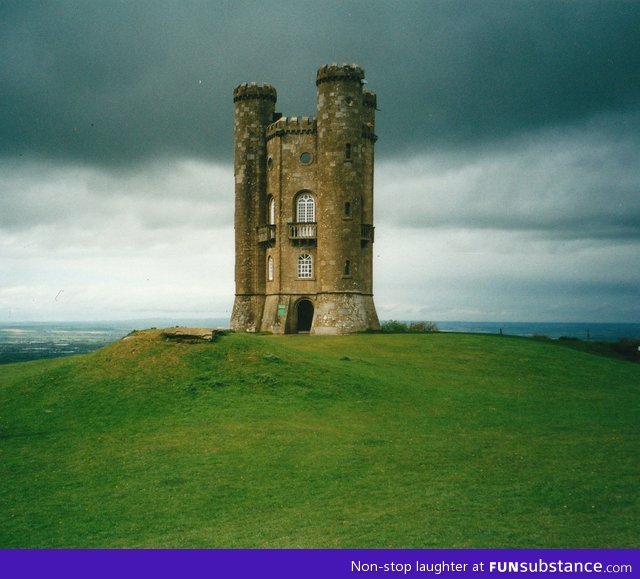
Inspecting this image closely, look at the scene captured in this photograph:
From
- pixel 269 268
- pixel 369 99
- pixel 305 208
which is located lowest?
pixel 269 268

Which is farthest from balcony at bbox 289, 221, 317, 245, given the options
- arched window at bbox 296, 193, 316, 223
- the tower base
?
the tower base

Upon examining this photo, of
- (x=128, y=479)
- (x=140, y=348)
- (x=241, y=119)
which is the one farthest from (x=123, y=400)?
(x=241, y=119)

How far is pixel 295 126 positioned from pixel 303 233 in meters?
9.37

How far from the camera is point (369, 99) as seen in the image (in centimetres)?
6294

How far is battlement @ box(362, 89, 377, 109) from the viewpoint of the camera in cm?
6278

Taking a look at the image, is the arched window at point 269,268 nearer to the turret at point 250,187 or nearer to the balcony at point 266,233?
the turret at point 250,187

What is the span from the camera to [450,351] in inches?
1704

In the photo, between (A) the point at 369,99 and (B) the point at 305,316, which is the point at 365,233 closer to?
(B) the point at 305,316

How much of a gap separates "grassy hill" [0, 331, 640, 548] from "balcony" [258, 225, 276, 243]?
26150mm

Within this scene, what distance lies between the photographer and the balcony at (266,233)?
6112 centimetres

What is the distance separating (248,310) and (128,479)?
4512 centimetres

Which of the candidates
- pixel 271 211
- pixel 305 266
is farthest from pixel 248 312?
pixel 271 211

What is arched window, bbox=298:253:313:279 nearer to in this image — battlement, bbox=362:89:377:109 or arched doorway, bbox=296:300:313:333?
arched doorway, bbox=296:300:313:333

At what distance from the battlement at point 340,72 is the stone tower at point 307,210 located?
0.08 metres
